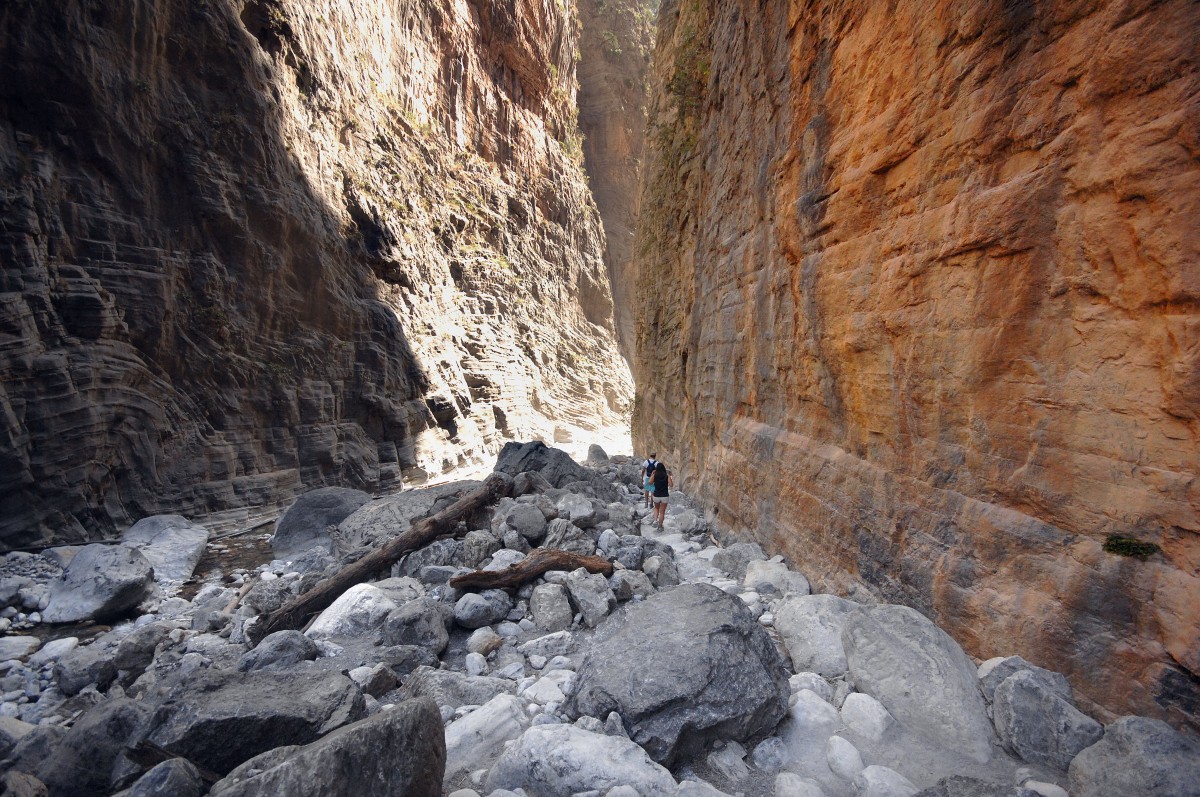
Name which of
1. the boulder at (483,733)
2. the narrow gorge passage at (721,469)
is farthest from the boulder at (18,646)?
the boulder at (483,733)

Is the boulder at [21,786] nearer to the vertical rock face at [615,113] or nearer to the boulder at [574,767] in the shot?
the boulder at [574,767]

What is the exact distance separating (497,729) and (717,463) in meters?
5.57

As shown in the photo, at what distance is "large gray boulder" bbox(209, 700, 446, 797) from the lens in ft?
7.43

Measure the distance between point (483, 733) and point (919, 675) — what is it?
103 inches

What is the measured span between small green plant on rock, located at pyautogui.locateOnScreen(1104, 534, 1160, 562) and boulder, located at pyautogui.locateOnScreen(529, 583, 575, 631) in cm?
391

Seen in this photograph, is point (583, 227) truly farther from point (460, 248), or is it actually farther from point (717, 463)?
point (717, 463)

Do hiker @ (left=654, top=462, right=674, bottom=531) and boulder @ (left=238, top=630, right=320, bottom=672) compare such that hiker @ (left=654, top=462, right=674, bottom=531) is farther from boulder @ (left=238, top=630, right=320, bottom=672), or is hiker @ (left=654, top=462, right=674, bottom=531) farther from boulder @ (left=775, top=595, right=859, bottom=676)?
boulder @ (left=238, top=630, right=320, bottom=672)

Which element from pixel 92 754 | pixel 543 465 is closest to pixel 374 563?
pixel 92 754

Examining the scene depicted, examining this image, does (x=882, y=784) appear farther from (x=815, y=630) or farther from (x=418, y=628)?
(x=418, y=628)

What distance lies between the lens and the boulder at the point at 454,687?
3.80 m

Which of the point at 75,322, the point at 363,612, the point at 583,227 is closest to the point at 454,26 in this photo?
the point at 583,227

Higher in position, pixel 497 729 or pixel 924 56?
pixel 924 56

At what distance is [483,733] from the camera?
10.7 feet

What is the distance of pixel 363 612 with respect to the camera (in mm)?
5180
